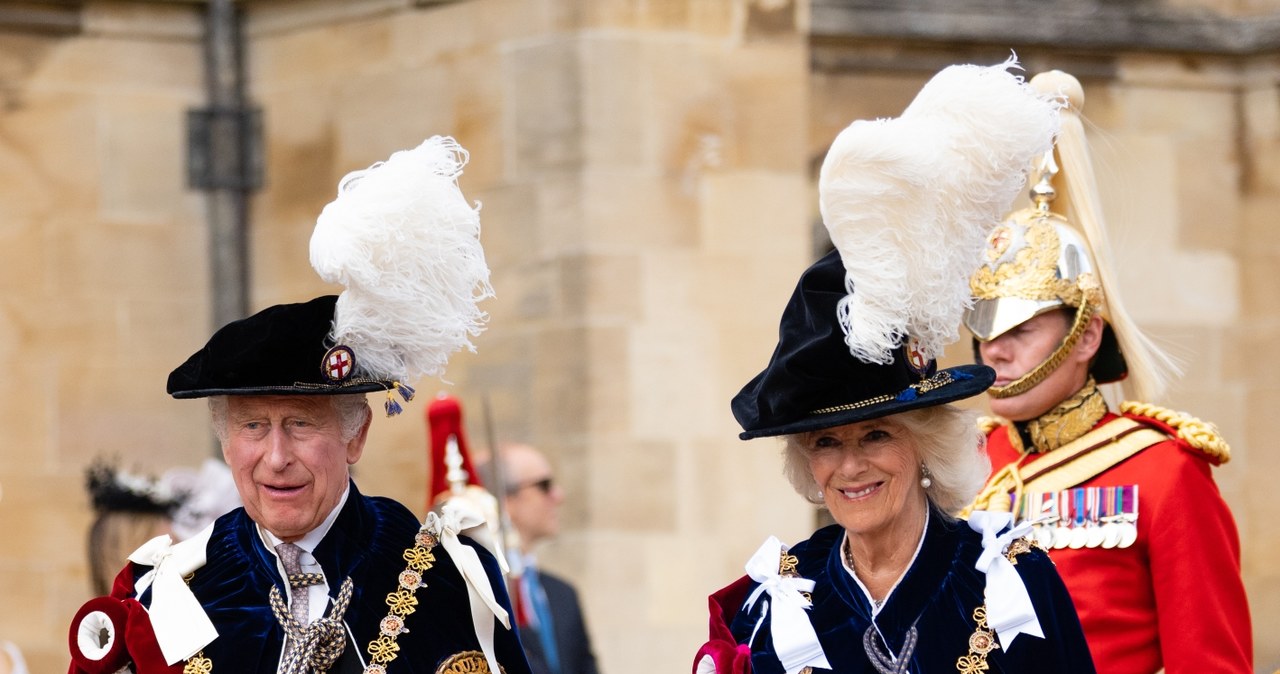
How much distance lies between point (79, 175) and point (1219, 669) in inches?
238

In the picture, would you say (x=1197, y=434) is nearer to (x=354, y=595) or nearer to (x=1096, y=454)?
(x=1096, y=454)

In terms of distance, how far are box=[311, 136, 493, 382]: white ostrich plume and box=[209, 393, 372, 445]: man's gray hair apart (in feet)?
0.33

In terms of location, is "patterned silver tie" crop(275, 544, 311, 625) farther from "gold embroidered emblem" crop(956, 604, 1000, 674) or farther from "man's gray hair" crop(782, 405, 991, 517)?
"gold embroidered emblem" crop(956, 604, 1000, 674)

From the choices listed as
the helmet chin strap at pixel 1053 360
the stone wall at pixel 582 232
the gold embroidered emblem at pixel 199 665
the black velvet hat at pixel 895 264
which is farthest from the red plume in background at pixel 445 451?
the black velvet hat at pixel 895 264

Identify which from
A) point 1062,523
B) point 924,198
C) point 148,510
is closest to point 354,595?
point 924,198

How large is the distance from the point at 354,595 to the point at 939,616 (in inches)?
49.8

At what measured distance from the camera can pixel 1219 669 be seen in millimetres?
5680

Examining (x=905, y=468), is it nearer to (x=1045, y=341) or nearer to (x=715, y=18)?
(x=1045, y=341)

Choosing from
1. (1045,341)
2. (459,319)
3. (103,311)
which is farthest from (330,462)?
(103,311)

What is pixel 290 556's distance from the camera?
531 centimetres

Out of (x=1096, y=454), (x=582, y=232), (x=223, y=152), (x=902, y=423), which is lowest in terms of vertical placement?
(x=1096, y=454)

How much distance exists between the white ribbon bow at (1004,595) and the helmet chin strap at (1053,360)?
3.39ft

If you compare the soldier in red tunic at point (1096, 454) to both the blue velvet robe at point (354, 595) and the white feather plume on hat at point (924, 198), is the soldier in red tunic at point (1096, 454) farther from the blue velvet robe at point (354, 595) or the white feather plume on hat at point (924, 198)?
the blue velvet robe at point (354, 595)

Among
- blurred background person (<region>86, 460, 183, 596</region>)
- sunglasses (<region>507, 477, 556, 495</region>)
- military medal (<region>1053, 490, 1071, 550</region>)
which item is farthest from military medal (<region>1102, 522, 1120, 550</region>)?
blurred background person (<region>86, 460, 183, 596</region>)
